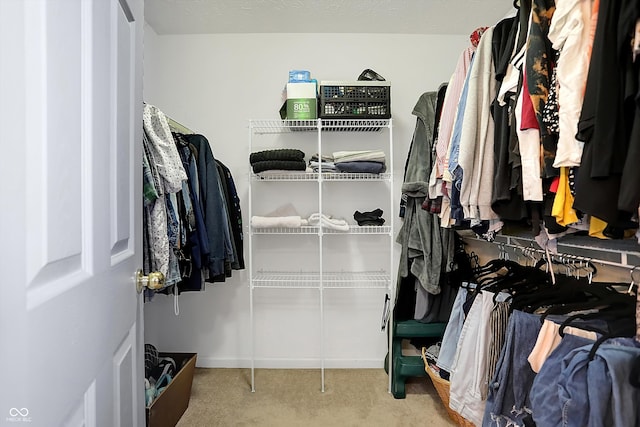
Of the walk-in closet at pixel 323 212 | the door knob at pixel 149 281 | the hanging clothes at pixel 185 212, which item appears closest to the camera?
the walk-in closet at pixel 323 212

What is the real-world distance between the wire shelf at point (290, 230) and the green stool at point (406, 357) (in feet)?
2.62

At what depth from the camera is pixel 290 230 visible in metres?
2.48

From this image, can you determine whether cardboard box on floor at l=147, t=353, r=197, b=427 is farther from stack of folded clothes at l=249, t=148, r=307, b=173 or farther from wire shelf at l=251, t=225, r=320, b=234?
stack of folded clothes at l=249, t=148, r=307, b=173

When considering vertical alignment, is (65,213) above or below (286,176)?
below

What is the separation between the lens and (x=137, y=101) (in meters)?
0.98

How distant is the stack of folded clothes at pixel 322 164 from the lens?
233 centimetres

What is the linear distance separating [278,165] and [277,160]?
0.03m

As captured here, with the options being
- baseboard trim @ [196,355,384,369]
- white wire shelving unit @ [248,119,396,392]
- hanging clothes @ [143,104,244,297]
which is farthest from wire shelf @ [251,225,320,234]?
baseboard trim @ [196,355,384,369]

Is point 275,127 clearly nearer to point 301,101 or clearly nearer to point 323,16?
point 301,101

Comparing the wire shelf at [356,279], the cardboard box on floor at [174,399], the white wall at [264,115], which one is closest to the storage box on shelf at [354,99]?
the white wall at [264,115]

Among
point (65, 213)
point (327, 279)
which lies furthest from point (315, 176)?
point (65, 213)

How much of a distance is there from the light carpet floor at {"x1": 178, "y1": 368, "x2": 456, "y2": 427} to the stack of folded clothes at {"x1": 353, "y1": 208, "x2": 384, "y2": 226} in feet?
3.47

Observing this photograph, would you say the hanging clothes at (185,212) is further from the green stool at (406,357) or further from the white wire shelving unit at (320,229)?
the green stool at (406,357)

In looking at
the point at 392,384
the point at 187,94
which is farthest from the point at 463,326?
the point at 187,94
